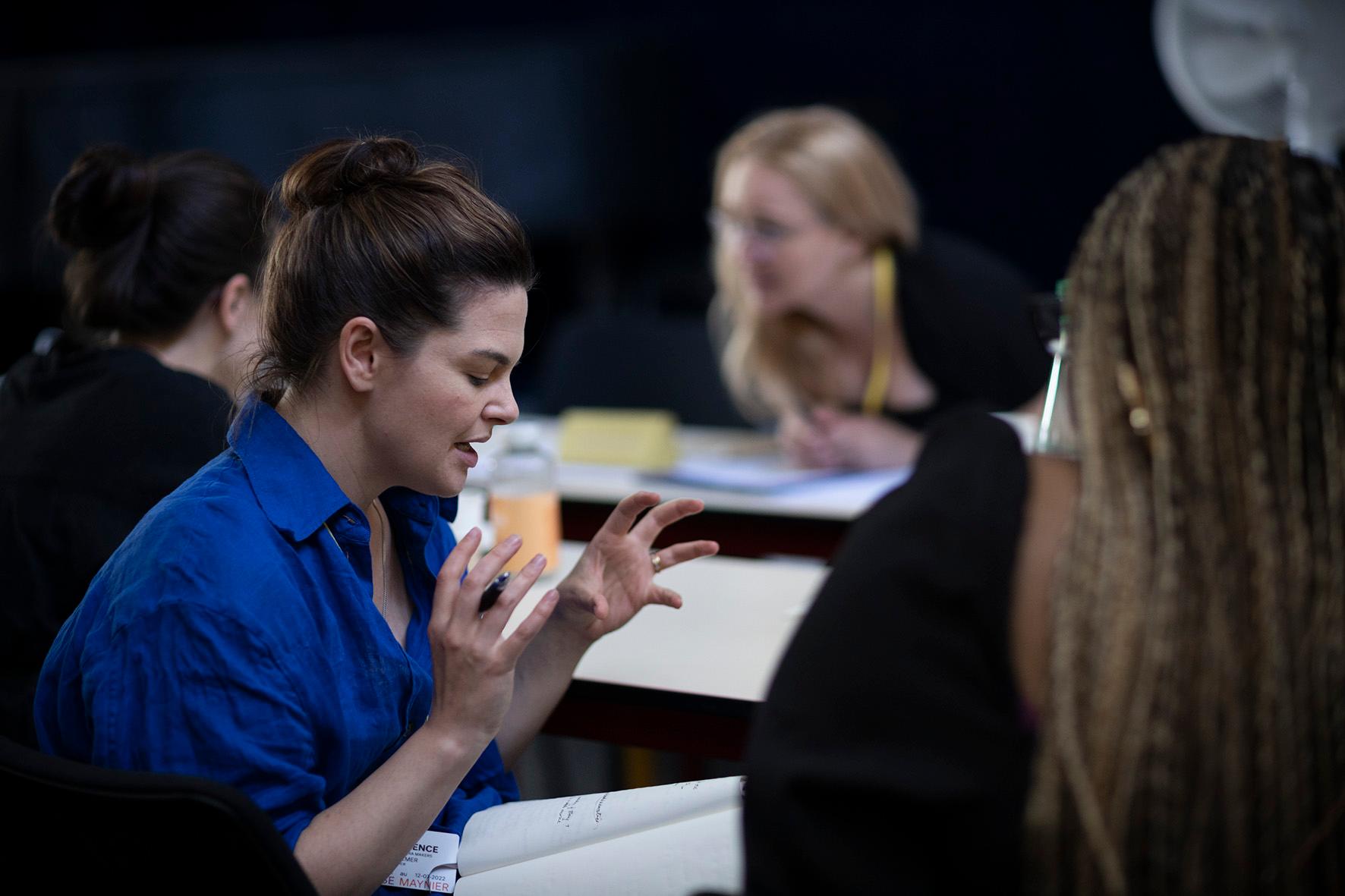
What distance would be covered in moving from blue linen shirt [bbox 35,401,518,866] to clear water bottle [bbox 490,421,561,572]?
585mm

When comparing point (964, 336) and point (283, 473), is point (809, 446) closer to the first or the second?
point (964, 336)

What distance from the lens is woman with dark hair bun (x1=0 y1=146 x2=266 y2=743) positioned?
4.10 feet

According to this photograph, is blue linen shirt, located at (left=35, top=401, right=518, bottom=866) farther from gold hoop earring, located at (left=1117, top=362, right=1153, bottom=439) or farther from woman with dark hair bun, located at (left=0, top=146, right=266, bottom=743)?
gold hoop earring, located at (left=1117, top=362, right=1153, bottom=439)

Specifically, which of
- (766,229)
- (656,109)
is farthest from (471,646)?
(656,109)

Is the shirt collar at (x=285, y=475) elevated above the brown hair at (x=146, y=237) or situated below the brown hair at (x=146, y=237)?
below

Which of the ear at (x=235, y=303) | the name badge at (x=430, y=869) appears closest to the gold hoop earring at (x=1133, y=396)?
the name badge at (x=430, y=869)

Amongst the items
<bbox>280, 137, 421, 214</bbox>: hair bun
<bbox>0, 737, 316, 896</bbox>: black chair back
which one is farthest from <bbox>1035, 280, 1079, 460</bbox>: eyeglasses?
<bbox>0, 737, 316, 896</bbox>: black chair back

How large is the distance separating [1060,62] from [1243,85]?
3.82ft

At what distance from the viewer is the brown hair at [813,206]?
2.51 m

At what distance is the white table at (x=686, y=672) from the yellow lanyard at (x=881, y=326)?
0.99 m

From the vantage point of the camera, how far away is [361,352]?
106cm

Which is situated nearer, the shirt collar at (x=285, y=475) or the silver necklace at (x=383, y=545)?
the shirt collar at (x=285, y=475)

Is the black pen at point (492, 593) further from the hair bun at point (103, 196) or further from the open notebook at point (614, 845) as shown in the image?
the hair bun at point (103, 196)

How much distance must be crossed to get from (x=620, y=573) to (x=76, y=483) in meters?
0.56
